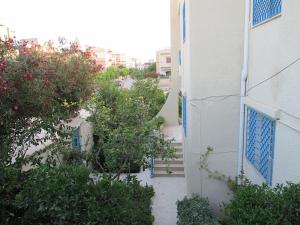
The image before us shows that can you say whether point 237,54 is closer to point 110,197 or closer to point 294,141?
point 294,141

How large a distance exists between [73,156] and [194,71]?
3.79 meters

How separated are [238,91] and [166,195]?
205 inches

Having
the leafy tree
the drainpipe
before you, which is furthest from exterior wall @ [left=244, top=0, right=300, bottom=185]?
the leafy tree

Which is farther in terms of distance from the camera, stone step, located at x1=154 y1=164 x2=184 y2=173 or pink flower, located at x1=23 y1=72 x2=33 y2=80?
stone step, located at x1=154 y1=164 x2=184 y2=173

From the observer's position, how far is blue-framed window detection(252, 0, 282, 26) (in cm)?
488

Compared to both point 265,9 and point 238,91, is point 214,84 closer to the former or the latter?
point 238,91

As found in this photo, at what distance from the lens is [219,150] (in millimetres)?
7867

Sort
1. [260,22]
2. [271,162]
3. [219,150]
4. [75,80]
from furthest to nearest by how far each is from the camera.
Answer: [75,80] → [219,150] → [260,22] → [271,162]

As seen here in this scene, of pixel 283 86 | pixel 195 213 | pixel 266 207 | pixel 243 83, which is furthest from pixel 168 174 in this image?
pixel 266 207

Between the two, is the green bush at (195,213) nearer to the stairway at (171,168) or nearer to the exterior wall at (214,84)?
the exterior wall at (214,84)

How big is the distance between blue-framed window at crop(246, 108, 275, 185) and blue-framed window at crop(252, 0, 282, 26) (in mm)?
1905

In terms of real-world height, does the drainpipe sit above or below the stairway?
above

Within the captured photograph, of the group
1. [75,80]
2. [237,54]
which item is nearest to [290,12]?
[237,54]

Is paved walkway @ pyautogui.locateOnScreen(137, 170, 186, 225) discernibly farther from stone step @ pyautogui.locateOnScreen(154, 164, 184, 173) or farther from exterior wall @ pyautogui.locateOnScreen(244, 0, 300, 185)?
exterior wall @ pyautogui.locateOnScreen(244, 0, 300, 185)
